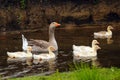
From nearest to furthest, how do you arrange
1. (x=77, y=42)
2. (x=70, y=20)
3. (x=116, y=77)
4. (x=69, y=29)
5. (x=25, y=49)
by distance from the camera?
(x=116, y=77) → (x=25, y=49) → (x=77, y=42) → (x=69, y=29) → (x=70, y=20)

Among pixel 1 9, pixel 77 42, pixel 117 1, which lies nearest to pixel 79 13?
pixel 117 1

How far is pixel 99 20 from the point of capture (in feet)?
105

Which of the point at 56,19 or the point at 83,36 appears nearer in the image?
the point at 83,36

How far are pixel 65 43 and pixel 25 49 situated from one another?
238 centimetres

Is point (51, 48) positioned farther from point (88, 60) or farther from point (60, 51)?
point (88, 60)

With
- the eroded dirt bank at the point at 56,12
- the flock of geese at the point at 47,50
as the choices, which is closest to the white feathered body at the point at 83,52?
the flock of geese at the point at 47,50

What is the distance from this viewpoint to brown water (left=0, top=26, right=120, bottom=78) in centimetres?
1805

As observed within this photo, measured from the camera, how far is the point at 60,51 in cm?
2242

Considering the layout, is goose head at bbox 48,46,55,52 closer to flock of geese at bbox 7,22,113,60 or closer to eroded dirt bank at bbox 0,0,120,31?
flock of geese at bbox 7,22,113,60

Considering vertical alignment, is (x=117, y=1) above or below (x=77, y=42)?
above

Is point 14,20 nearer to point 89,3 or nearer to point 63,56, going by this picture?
point 89,3

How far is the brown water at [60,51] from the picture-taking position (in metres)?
18.0

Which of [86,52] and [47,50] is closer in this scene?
[86,52]

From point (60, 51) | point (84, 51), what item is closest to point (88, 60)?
point (84, 51)
